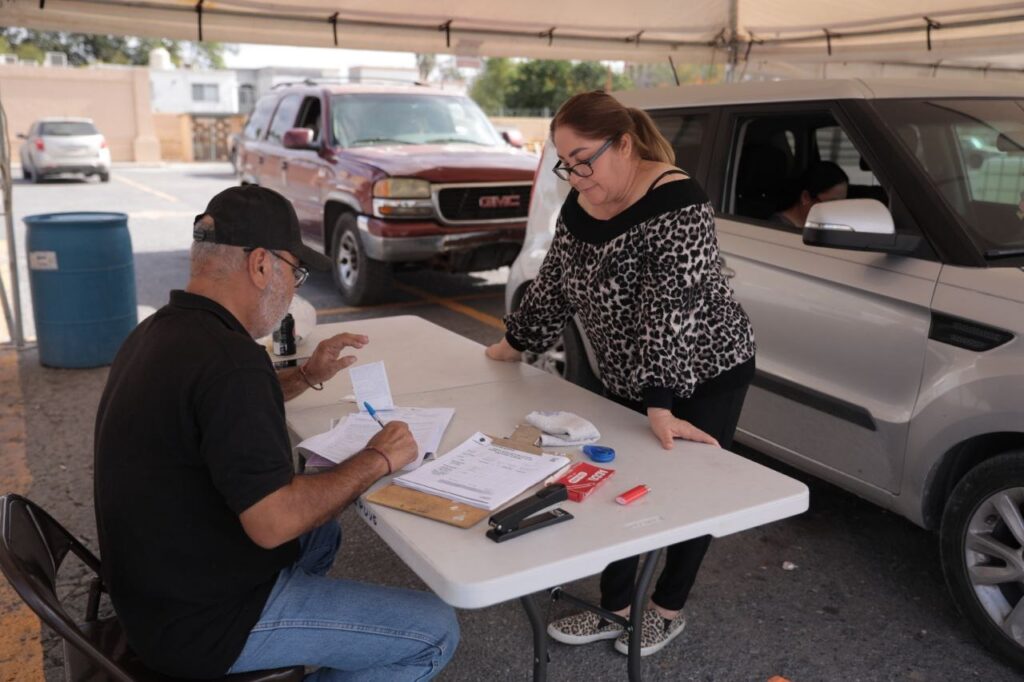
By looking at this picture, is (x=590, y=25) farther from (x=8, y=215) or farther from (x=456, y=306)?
(x=8, y=215)

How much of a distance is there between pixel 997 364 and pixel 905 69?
6.63 m

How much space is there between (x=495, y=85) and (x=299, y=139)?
144ft

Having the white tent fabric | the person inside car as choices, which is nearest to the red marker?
the person inside car

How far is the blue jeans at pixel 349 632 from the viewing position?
1.89 m

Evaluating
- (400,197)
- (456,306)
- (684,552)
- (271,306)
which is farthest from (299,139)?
(271,306)

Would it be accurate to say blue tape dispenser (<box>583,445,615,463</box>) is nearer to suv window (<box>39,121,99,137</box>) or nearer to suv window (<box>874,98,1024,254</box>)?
suv window (<box>874,98,1024,254</box>)

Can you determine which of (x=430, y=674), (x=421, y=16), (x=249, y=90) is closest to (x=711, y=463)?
(x=430, y=674)

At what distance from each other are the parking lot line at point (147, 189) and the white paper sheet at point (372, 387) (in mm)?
16376

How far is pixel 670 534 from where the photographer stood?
1857 mm

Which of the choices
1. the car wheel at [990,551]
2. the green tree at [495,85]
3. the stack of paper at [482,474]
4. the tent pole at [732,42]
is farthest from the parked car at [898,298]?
the green tree at [495,85]

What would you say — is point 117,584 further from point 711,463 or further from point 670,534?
point 711,463

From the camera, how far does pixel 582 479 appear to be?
2.09 metres

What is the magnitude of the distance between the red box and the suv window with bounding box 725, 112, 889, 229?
2120mm

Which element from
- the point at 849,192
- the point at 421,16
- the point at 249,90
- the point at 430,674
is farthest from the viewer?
the point at 249,90
